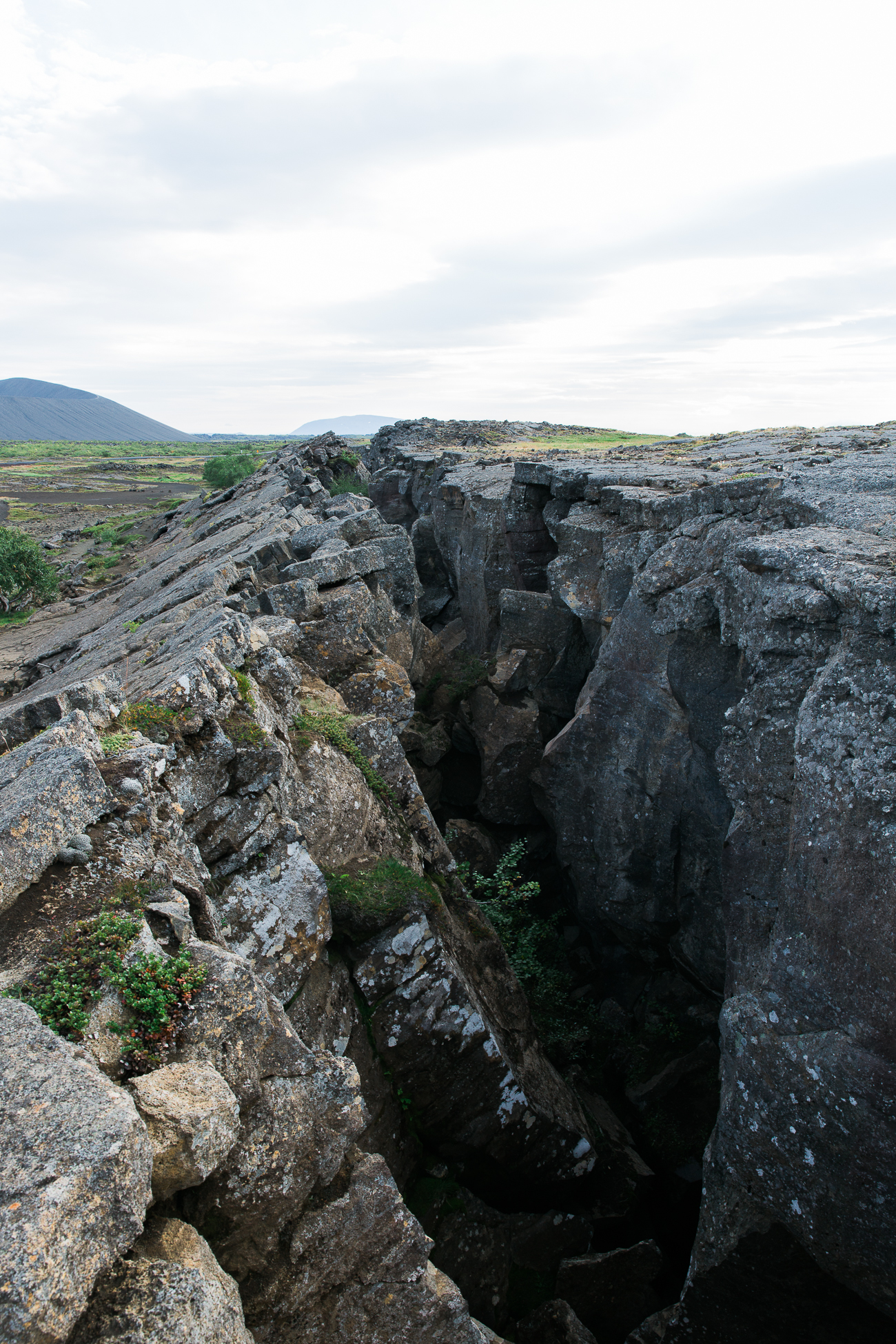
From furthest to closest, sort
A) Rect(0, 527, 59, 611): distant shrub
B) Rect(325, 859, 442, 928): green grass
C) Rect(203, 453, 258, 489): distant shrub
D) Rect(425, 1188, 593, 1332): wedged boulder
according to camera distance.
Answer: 1. Rect(203, 453, 258, 489): distant shrub
2. Rect(0, 527, 59, 611): distant shrub
3. Rect(425, 1188, 593, 1332): wedged boulder
4. Rect(325, 859, 442, 928): green grass

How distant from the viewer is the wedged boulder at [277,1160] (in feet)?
16.1

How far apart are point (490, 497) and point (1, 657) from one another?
17270mm

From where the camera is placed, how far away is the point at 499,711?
18.1 metres

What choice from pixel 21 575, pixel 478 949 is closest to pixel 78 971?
pixel 478 949

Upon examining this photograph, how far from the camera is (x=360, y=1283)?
5.43 meters

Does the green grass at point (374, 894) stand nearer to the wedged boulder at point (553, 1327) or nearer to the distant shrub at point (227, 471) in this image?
the wedged boulder at point (553, 1327)

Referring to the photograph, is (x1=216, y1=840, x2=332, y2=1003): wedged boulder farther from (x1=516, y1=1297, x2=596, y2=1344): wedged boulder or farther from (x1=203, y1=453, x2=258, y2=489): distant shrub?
(x1=203, y1=453, x2=258, y2=489): distant shrub

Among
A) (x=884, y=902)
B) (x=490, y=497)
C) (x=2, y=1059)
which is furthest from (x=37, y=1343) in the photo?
(x=490, y=497)

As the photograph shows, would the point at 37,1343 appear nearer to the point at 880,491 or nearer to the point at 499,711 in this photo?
the point at 880,491

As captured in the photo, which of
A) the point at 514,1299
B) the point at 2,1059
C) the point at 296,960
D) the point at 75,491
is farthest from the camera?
the point at 75,491

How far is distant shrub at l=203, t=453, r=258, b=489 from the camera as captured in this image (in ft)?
242

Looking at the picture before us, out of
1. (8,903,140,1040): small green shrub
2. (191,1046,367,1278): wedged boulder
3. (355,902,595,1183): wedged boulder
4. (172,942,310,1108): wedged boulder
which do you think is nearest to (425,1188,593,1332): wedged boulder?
(355,902,595,1183): wedged boulder

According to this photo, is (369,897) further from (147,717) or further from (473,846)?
(473,846)

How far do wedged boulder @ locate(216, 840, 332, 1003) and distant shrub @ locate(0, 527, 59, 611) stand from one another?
102 ft
